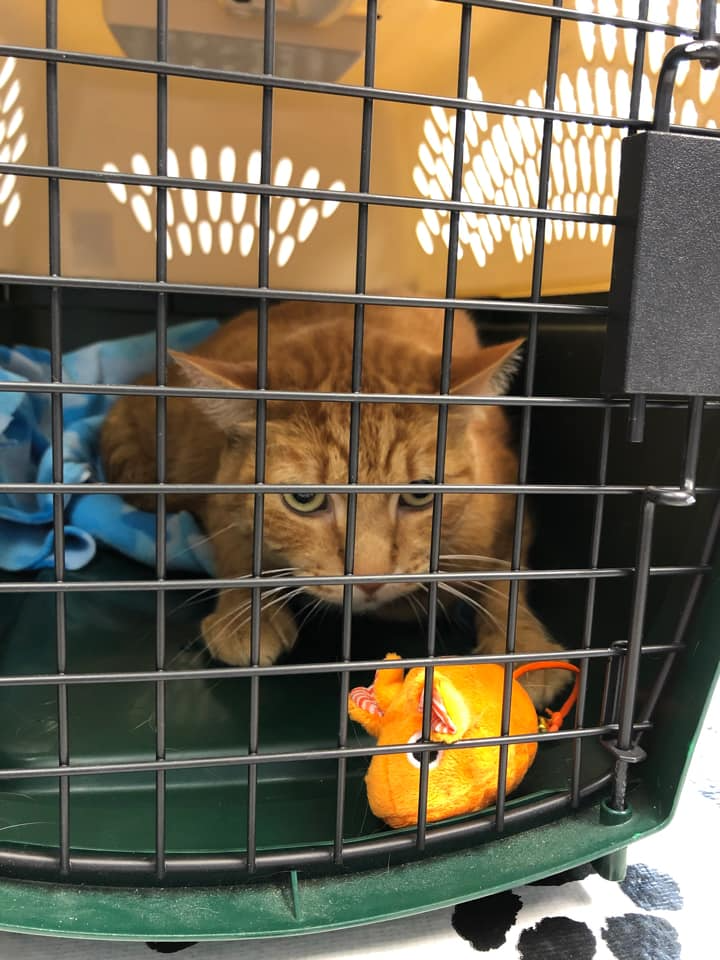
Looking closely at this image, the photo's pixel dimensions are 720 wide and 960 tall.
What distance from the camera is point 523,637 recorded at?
1084 mm

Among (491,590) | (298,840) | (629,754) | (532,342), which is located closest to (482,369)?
(532,342)

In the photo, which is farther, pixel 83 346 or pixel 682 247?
pixel 83 346

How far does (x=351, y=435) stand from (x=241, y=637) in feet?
1.85

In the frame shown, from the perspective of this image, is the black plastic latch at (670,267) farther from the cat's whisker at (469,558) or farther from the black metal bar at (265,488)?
the cat's whisker at (469,558)

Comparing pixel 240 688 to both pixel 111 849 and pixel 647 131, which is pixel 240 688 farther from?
pixel 647 131

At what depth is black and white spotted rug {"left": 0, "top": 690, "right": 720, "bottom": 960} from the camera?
726mm

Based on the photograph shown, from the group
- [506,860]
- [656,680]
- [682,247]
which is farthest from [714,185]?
[506,860]

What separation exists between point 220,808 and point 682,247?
701 mm

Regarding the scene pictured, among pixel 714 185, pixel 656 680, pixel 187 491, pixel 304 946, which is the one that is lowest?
pixel 304 946

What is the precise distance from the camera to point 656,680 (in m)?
0.84

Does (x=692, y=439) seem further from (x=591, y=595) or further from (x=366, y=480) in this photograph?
(x=366, y=480)

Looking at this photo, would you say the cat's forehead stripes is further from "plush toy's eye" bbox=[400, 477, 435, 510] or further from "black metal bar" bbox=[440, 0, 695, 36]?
"black metal bar" bbox=[440, 0, 695, 36]

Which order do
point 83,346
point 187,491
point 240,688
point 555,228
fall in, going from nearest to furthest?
1. point 187,491
2. point 240,688
3. point 555,228
4. point 83,346

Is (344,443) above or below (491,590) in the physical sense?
above
